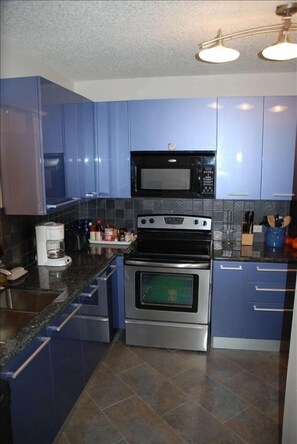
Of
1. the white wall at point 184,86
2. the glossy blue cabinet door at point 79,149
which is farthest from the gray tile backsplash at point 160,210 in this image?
the white wall at point 184,86

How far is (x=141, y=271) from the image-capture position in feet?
8.75

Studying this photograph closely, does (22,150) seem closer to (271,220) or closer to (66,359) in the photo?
(66,359)

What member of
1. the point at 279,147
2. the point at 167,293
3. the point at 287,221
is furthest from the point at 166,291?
the point at 279,147

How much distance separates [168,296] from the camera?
269 centimetres

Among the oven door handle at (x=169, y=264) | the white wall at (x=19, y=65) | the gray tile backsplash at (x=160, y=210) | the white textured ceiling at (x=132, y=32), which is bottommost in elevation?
the oven door handle at (x=169, y=264)

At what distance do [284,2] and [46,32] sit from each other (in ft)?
4.24

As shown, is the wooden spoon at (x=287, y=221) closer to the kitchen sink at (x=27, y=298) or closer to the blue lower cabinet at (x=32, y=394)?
the kitchen sink at (x=27, y=298)

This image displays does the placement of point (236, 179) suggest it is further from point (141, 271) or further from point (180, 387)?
point (180, 387)

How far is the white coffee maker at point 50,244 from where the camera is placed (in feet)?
7.70

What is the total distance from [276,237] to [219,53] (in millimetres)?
1758

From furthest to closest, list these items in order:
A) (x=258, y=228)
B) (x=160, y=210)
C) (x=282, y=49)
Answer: (x=160, y=210), (x=258, y=228), (x=282, y=49)

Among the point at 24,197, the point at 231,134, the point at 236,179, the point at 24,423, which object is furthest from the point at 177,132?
the point at 24,423

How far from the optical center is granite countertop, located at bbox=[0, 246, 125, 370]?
142cm

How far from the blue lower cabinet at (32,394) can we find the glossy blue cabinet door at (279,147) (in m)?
2.11
